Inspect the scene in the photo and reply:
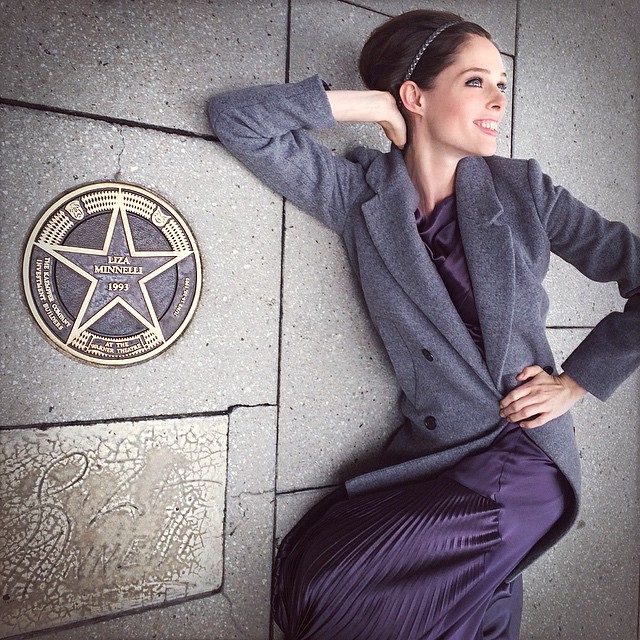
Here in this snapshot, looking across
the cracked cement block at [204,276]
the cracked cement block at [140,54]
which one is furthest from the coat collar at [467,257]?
the cracked cement block at [140,54]

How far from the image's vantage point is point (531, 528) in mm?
1706

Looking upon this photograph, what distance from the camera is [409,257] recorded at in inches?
68.3

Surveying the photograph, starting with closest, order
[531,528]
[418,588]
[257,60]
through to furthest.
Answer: [418,588] → [531,528] → [257,60]

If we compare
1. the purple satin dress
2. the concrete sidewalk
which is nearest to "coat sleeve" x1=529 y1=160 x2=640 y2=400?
the purple satin dress

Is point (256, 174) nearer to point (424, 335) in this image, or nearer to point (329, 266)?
point (329, 266)

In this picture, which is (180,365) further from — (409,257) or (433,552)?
(433,552)

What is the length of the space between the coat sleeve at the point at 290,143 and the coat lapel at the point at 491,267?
36 cm

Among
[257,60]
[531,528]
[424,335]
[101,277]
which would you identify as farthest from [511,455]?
[257,60]

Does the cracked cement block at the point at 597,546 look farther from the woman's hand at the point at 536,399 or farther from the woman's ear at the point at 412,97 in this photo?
the woman's ear at the point at 412,97

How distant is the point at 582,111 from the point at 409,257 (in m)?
1.53

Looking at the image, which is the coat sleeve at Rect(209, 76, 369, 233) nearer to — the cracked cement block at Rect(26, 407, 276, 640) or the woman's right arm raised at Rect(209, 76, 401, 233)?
the woman's right arm raised at Rect(209, 76, 401, 233)

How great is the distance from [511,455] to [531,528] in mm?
218

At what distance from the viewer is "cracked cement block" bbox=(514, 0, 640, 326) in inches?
97.9

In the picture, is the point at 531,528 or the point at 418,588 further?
the point at 531,528
